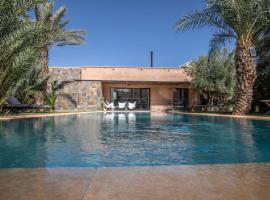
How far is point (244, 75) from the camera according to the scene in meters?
17.3

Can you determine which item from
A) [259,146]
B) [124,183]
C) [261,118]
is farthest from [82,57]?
[124,183]

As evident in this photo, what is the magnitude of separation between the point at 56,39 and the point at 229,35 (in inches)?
479

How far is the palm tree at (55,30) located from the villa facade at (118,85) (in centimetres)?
366

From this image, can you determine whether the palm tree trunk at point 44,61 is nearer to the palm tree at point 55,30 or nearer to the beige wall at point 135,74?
the palm tree at point 55,30

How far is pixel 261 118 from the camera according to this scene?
14.4 meters

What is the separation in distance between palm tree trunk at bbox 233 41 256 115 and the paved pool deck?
13.9 m

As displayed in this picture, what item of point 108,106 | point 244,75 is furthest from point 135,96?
point 244,75

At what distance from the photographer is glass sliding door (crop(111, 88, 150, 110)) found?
104ft

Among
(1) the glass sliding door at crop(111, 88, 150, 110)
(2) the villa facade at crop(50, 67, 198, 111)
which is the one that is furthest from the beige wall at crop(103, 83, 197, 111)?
(1) the glass sliding door at crop(111, 88, 150, 110)

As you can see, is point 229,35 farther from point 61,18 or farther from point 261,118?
point 61,18

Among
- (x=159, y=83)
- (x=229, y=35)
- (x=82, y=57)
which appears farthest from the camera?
(x=82, y=57)

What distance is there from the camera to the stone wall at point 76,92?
92.6 ft

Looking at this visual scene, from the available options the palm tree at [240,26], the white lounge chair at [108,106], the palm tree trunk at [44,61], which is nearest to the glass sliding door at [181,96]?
the white lounge chair at [108,106]

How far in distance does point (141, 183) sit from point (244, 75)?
15.2 metres
